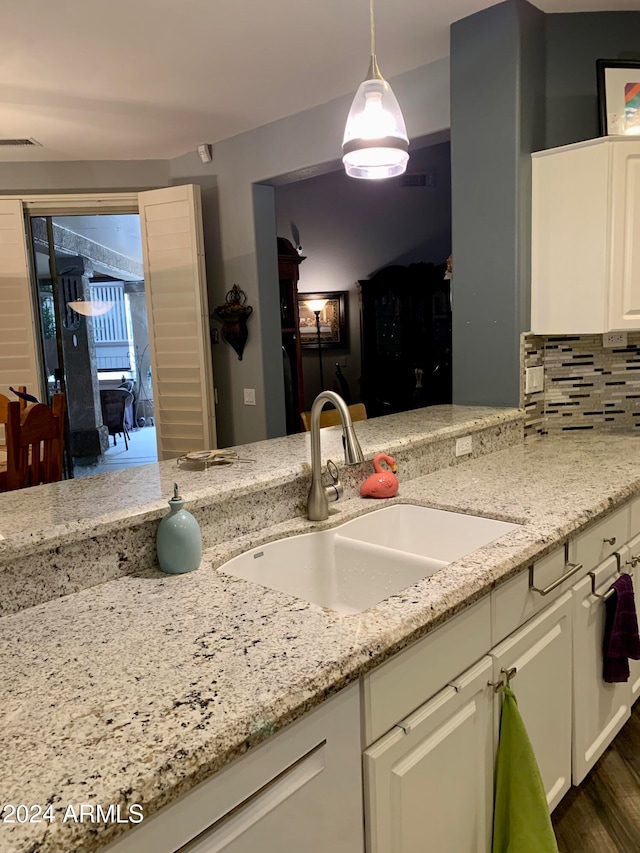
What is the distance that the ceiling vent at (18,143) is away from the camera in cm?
374

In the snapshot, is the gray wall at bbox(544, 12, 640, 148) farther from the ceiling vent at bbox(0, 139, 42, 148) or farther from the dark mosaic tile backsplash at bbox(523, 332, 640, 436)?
the ceiling vent at bbox(0, 139, 42, 148)

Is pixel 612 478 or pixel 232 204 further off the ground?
pixel 232 204

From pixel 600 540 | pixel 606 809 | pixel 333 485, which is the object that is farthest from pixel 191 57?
pixel 606 809

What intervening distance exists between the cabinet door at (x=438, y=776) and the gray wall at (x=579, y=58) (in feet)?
7.47

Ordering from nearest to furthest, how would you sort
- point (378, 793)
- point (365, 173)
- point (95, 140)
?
point (378, 793) → point (365, 173) → point (95, 140)

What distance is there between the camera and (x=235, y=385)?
4168mm

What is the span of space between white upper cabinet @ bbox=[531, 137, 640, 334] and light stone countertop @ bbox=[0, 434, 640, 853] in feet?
3.98

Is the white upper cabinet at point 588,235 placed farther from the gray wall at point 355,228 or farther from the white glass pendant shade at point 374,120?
→ the gray wall at point 355,228

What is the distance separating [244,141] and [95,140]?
2.90 ft

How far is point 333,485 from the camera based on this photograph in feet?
6.00

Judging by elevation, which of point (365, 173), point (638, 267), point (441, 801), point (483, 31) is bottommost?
point (441, 801)

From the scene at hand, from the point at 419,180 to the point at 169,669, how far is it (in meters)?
6.40

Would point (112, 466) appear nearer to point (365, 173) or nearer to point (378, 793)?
point (365, 173)

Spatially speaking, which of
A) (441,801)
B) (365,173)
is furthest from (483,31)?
(441,801)
